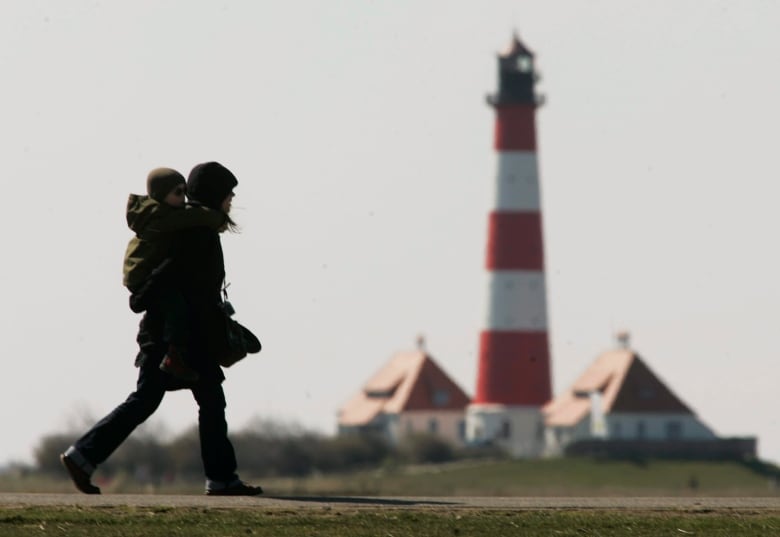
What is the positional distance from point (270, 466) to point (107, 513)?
6592cm

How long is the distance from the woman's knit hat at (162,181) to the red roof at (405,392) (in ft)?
312

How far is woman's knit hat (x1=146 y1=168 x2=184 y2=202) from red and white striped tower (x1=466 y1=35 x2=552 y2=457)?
69934 mm

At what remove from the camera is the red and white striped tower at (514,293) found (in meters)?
82.5

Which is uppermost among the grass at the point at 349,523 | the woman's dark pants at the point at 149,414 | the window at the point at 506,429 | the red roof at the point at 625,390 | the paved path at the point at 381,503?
the red roof at the point at 625,390

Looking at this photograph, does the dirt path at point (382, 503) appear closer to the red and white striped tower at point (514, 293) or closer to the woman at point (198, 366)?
the woman at point (198, 366)

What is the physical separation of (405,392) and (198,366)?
9715cm

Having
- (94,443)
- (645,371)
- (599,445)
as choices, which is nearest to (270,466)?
(599,445)

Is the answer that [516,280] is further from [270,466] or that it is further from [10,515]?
[10,515]

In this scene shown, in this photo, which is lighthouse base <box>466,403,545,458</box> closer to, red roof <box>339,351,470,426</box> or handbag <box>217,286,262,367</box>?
red roof <box>339,351,470,426</box>

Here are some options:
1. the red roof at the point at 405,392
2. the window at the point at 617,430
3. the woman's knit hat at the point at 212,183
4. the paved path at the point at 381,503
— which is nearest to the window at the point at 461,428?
the red roof at the point at 405,392

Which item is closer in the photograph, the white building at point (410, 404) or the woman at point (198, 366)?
the woman at point (198, 366)

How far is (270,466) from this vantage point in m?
76.2

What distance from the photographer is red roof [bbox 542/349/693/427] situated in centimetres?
10175

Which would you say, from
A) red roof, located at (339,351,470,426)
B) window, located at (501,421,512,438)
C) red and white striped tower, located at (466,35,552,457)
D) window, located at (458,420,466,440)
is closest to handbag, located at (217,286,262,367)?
red and white striped tower, located at (466,35,552,457)
